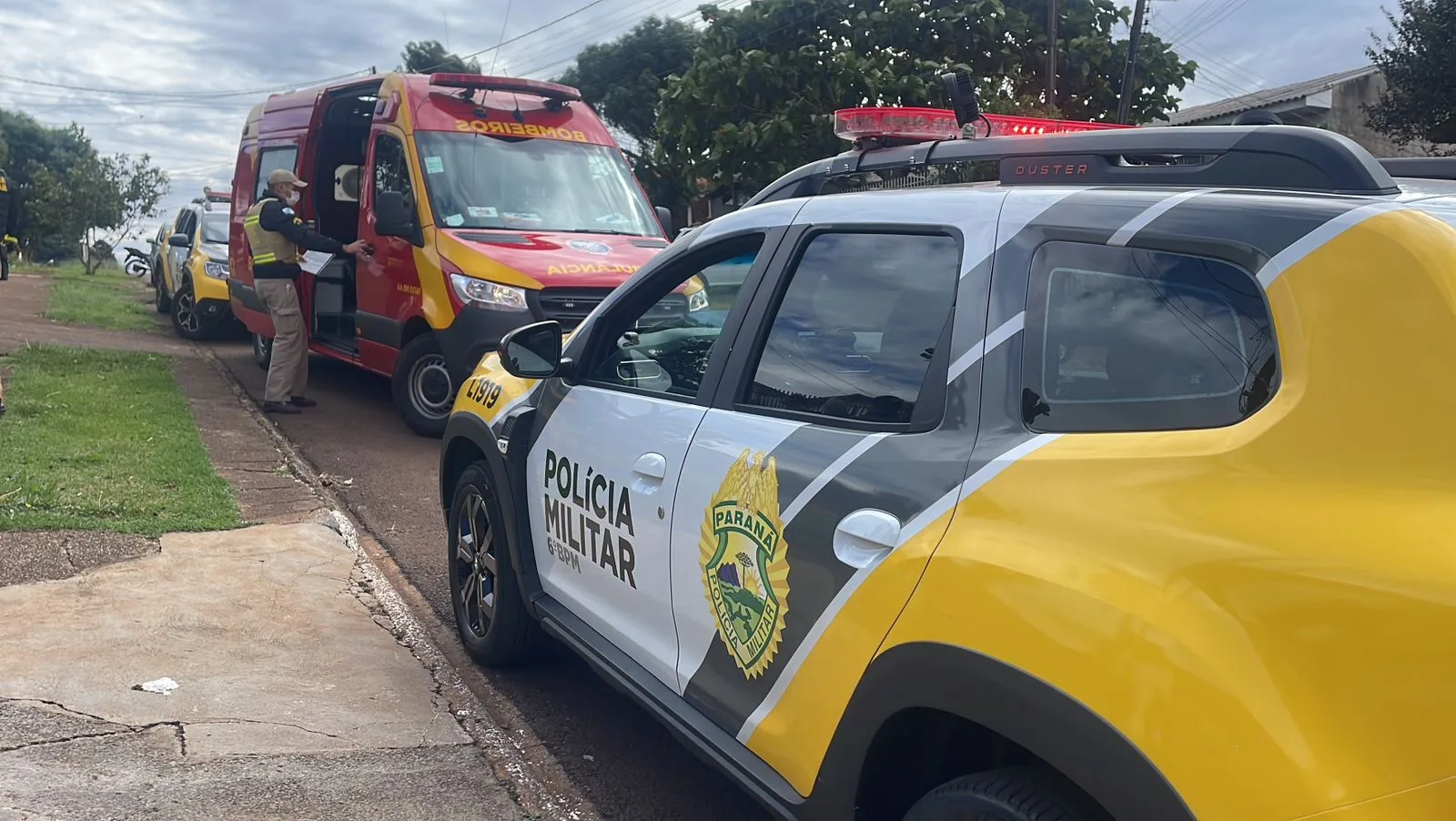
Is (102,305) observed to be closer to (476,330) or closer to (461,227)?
(461,227)

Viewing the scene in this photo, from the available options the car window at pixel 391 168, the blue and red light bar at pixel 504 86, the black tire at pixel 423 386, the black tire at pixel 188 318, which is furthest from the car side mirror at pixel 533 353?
the black tire at pixel 188 318

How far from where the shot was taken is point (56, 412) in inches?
324

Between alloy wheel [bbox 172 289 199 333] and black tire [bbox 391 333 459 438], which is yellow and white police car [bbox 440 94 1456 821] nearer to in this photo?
black tire [bbox 391 333 459 438]

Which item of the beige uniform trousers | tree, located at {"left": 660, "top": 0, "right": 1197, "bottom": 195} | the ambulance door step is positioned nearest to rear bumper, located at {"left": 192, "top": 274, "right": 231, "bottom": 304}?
the ambulance door step

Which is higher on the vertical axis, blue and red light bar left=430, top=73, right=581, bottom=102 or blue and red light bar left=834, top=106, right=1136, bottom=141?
blue and red light bar left=430, top=73, right=581, bottom=102

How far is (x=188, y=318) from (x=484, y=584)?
12.1 m

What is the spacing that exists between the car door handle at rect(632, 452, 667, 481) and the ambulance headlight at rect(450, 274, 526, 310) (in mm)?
4864

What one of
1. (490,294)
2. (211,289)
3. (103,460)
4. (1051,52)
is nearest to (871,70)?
(1051,52)

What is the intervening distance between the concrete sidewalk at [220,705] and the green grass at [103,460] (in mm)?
752

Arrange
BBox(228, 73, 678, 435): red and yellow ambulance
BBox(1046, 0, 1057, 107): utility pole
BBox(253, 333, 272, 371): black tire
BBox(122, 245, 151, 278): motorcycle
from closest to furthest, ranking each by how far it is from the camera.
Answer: BBox(228, 73, 678, 435): red and yellow ambulance
BBox(253, 333, 272, 371): black tire
BBox(1046, 0, 1057, 107): utility pole
BBox(122, 245, 151, 278): motorcycle

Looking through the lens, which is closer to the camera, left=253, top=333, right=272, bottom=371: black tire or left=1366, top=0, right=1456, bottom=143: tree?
left=253, top=333, right=272, bottom=371: black tire

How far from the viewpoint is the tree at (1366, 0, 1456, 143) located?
16156 millimetres

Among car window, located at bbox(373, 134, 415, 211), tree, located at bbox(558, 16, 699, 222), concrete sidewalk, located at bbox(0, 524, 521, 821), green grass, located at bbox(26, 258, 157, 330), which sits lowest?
concrete sidewalk, located at bbox(0, 524, 521, 821)

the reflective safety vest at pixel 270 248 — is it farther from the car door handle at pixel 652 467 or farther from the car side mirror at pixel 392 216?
the car door handle at pixel 652 467
